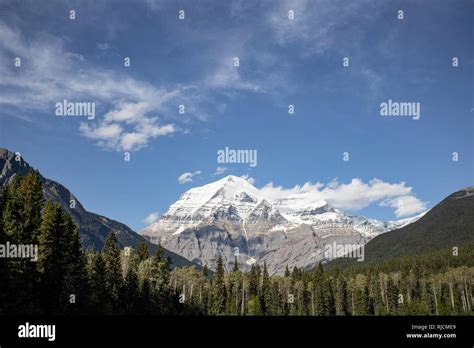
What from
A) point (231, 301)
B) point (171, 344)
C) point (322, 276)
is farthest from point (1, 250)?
point (322, 276)

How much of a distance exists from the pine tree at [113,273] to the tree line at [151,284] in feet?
0.52

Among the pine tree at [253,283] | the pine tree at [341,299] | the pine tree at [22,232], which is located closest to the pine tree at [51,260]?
the pine tree at [22,232]

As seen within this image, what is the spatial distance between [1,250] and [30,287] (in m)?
6.36

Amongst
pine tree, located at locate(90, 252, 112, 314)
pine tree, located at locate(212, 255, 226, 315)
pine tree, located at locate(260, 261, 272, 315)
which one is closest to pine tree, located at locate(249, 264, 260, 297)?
pine tree, located at locate(260, 261, 272, 315)

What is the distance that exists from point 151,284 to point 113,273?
1238 centimetres

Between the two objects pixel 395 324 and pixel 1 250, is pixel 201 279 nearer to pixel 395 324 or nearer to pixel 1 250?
pixel 1 250

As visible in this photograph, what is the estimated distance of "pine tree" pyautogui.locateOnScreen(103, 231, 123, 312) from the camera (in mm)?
75688

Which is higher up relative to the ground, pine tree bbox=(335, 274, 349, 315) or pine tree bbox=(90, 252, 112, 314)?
pine tree bbox=(90, 252, 112, 314)

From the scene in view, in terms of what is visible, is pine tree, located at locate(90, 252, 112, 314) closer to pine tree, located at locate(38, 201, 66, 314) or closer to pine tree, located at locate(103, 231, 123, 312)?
pine tree, located at locate(103, 231, 123, 312)

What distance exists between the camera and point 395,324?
931 inches

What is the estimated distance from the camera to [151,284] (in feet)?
295

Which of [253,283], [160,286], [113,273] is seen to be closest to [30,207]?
[113,273]

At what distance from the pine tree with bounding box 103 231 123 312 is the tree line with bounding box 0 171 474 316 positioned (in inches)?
6.3

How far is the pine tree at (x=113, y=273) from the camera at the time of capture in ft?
248
